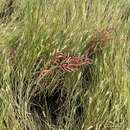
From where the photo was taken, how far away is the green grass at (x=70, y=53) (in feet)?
5.88

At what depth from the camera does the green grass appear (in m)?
1.79

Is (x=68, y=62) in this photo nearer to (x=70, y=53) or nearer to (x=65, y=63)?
(x=65, y=63)

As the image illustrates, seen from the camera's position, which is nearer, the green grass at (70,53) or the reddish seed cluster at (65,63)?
the green grass at (70,53)

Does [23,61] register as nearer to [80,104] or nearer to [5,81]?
[5,81]

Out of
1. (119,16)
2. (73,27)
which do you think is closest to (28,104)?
(73,27)

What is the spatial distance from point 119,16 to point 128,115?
31.1 inches

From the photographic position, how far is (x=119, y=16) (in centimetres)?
237

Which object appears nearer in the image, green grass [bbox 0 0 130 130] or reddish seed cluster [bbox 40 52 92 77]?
green grass [bbox 0 0 130 130]

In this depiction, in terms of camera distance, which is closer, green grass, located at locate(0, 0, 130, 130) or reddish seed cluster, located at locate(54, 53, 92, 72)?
green grass, located at locate(0, 0, 130, 130)

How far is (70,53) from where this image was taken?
6.88 feet

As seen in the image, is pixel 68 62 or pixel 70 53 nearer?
pixel 68 62

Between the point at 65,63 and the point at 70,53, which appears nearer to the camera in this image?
the point at 65,63

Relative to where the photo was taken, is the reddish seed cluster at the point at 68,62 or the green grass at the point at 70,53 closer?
the green grass at the point at 70,53

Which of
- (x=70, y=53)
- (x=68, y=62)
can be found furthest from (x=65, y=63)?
(x=70, y=53)
